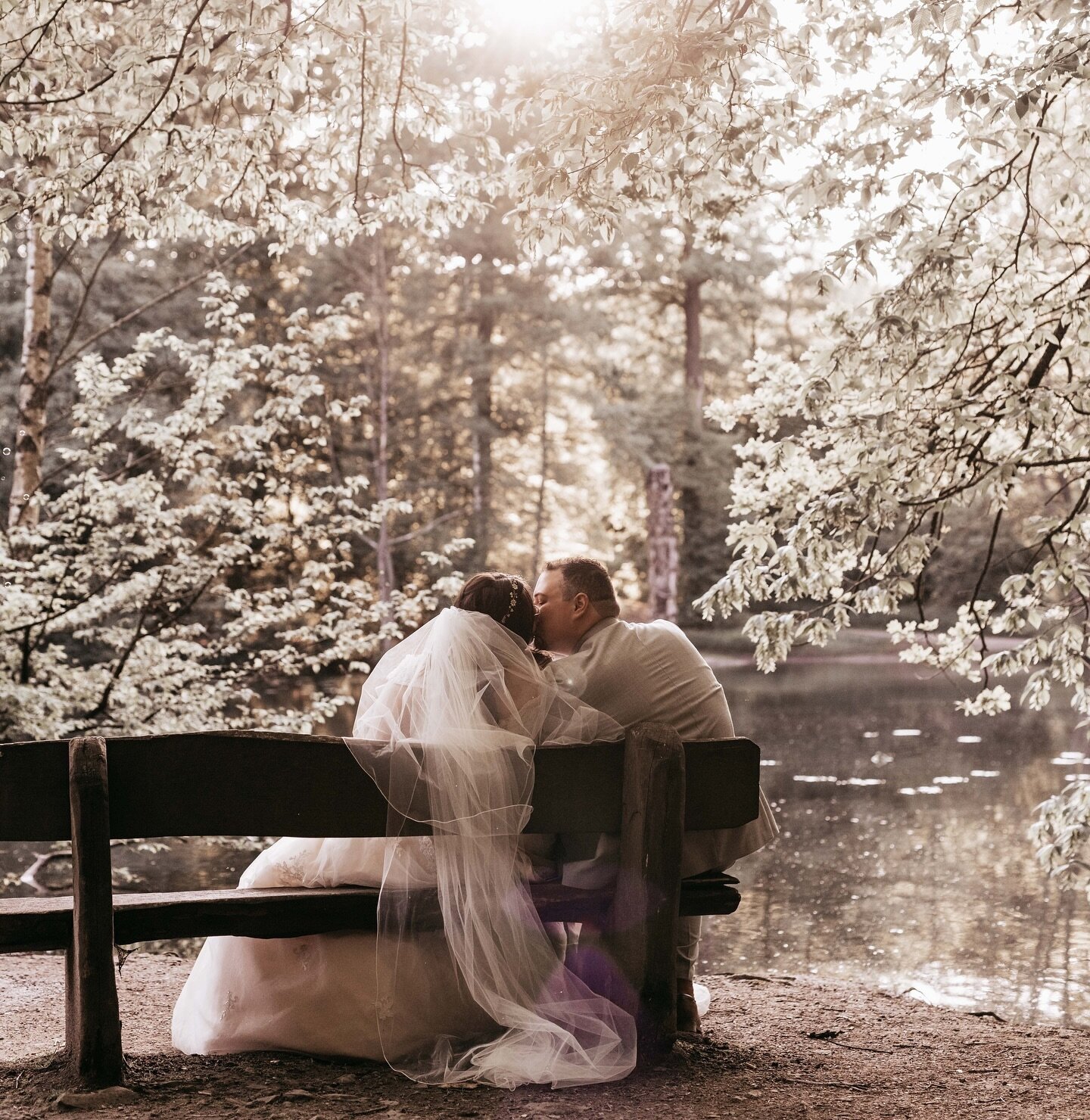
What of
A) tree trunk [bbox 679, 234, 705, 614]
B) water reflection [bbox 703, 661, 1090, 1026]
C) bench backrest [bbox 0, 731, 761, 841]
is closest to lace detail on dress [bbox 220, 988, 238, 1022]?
bench backrest [bbox 0, 731, 761, 841]

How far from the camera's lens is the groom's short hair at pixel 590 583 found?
15.3ft

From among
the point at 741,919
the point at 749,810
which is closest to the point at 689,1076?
the point at 749,810

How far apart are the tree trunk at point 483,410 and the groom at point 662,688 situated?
24257 mm

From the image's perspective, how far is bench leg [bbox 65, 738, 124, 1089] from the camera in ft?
10.7

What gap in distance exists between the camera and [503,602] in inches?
177

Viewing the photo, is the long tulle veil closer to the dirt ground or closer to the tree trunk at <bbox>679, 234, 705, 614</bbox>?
the dirt ground

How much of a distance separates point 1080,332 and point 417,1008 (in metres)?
4.18

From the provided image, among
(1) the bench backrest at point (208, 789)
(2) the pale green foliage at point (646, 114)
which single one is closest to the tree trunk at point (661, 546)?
(2) the pale green foliage at point (646, 114)

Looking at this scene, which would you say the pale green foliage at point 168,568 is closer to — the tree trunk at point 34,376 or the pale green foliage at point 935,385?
the tree trunk at point 34,376

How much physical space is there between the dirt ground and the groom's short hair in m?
1.63

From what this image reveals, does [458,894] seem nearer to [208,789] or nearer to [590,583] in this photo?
[208,789]

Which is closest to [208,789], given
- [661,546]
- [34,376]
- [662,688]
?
[662,688]

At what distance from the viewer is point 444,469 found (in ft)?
104

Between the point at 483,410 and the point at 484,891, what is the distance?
27528 mm
